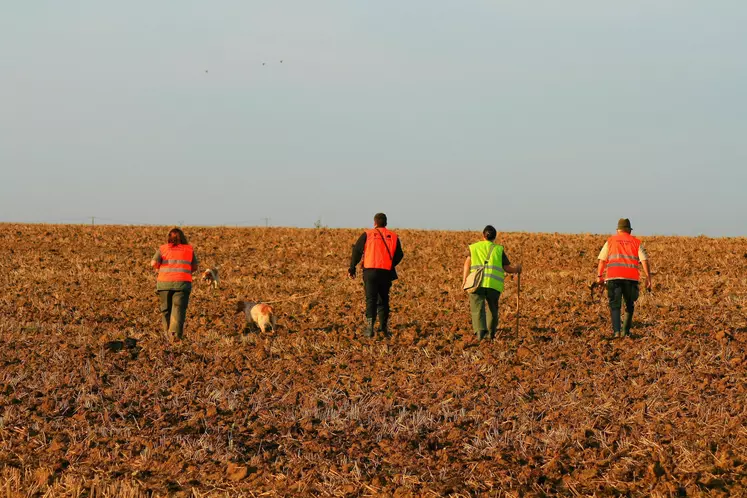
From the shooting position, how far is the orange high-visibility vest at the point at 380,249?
38.8 ft

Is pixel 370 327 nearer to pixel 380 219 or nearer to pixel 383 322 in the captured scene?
pixel 383 322

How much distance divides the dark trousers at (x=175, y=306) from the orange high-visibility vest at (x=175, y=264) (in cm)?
27

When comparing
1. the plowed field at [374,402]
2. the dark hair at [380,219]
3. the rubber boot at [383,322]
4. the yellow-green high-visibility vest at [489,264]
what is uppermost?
the dark hair at [380,219]

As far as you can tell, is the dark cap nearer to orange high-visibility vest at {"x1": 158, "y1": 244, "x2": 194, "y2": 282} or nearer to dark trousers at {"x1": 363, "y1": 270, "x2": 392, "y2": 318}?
dark trousers at {"x1": 363, "y1": 270, "x2": 392, "y2": 318}

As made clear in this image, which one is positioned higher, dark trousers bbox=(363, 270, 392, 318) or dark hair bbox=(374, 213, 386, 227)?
dark hair bbox=(374, 213, 386, 227)

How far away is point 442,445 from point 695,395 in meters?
Result: 3.09

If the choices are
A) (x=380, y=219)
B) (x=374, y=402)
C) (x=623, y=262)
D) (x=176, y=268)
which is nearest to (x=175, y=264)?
(x=176, y=268)

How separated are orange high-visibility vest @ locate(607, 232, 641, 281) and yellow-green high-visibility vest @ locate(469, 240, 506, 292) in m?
1.62

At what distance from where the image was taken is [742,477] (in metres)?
5.86

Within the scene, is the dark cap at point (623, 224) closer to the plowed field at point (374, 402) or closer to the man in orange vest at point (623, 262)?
the man in orange vest at point (623, 262)

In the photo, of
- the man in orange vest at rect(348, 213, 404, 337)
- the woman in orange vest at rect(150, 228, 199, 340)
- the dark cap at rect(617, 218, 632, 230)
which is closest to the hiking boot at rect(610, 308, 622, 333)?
the dark cap at rect(617, 218, 632, 230)

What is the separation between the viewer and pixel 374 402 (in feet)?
26.4

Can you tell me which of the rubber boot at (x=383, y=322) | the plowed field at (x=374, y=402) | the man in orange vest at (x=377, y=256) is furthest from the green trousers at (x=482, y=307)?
the rubber boot at (x=383, y=322)

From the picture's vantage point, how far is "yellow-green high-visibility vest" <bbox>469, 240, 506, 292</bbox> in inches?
440
